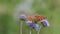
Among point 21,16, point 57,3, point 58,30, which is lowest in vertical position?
point 58,30

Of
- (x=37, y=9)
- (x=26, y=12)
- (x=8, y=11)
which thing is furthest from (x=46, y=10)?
(x=8, y=11)

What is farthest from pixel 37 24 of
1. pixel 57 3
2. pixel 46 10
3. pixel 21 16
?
pixel 57 3

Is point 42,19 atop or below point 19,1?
below

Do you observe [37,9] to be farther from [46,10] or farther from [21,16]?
[21,16]

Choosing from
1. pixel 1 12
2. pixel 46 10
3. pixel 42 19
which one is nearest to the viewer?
pixel 42 19

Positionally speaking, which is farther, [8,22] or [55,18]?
[55,18]

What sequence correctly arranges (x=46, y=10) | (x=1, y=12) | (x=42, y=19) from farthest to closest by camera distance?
1. (x=46, y=10)
2. (x=1, y=12)
3. (x=42, y=19)

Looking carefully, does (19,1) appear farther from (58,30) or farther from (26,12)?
(58,30)
